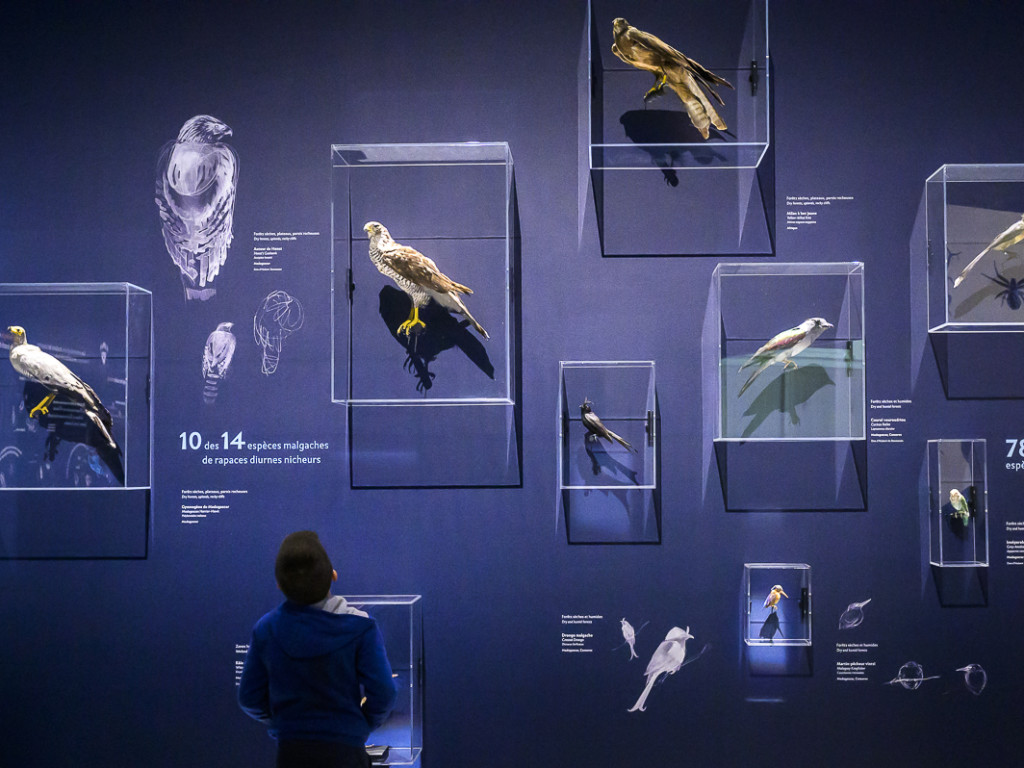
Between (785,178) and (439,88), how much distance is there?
4.32ft

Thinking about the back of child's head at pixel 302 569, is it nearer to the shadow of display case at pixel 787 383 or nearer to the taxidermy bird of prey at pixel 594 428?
the taxidermy bird of prey at pixel 594 428

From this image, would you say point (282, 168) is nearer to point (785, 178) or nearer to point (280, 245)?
point (280, 245)

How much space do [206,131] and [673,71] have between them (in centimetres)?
172

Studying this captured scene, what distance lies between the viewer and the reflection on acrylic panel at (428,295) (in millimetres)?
2600

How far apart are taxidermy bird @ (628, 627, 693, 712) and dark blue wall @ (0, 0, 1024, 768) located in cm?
4

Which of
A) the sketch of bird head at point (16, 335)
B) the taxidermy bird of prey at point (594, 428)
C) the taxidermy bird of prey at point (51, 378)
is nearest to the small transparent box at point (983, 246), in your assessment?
the taxidermy bird of prey at point (594, 428)

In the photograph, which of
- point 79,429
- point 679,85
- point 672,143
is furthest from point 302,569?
point 679,85

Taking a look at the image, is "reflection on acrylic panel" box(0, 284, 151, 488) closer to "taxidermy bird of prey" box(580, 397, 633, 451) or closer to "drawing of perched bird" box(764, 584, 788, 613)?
"taxidermy bird of prey" box(580, 397, 633, 451)

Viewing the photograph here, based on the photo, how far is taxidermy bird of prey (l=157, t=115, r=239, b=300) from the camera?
2.79 metres

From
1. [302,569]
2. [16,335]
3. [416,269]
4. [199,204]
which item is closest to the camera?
[302,569]

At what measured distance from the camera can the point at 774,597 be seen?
2643 millimetres

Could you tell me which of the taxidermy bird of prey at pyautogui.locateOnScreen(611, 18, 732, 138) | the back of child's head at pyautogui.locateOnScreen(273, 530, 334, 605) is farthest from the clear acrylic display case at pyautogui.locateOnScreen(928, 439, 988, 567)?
the back of child's head at pyautogui.locateOnScreen(273, 530, 334, 605)

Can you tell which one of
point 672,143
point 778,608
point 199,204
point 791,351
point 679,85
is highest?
point 679,85

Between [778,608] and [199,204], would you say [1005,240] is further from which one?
[199,204]
